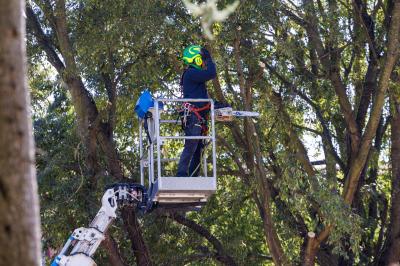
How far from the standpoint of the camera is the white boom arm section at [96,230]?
32.7 feet

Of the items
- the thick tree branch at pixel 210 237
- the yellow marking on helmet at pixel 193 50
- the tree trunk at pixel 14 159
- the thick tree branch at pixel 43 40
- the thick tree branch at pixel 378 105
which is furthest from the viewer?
the thick tree branch at pixel 210 237

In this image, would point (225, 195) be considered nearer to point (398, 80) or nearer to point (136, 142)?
point (136, 142)

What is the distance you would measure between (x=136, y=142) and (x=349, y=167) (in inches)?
155

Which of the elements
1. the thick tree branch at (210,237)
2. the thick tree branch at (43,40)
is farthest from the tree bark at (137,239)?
the thick tree branch at (43,40)

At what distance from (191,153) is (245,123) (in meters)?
2.97

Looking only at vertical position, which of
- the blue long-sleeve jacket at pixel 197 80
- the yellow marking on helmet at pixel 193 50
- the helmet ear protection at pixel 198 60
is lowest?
the blue long-sleeve jacket at pixel 197 80

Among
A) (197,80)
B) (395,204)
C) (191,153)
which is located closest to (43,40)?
(197,80)

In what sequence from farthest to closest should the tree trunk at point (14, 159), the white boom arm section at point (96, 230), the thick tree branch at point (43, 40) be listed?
the thick tree branch at point (43, 40) < the white boom arm section at point (96, 230) < the tree trunk at point (14, 159)

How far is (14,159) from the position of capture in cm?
260

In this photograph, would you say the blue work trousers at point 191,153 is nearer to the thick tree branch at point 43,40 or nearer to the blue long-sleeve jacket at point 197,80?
the blue long-sleeve jacket at point 197,80

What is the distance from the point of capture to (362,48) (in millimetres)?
14695

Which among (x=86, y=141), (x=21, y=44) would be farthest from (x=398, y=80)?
(x=21, y=44)

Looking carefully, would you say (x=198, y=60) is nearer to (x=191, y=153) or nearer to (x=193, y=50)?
(x=193, y=50)

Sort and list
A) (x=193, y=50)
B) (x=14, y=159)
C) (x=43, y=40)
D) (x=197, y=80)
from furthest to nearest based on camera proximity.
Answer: (x=43, y=40), (x=197, y=80), (x=193, y=50), (x=14, y=159)
